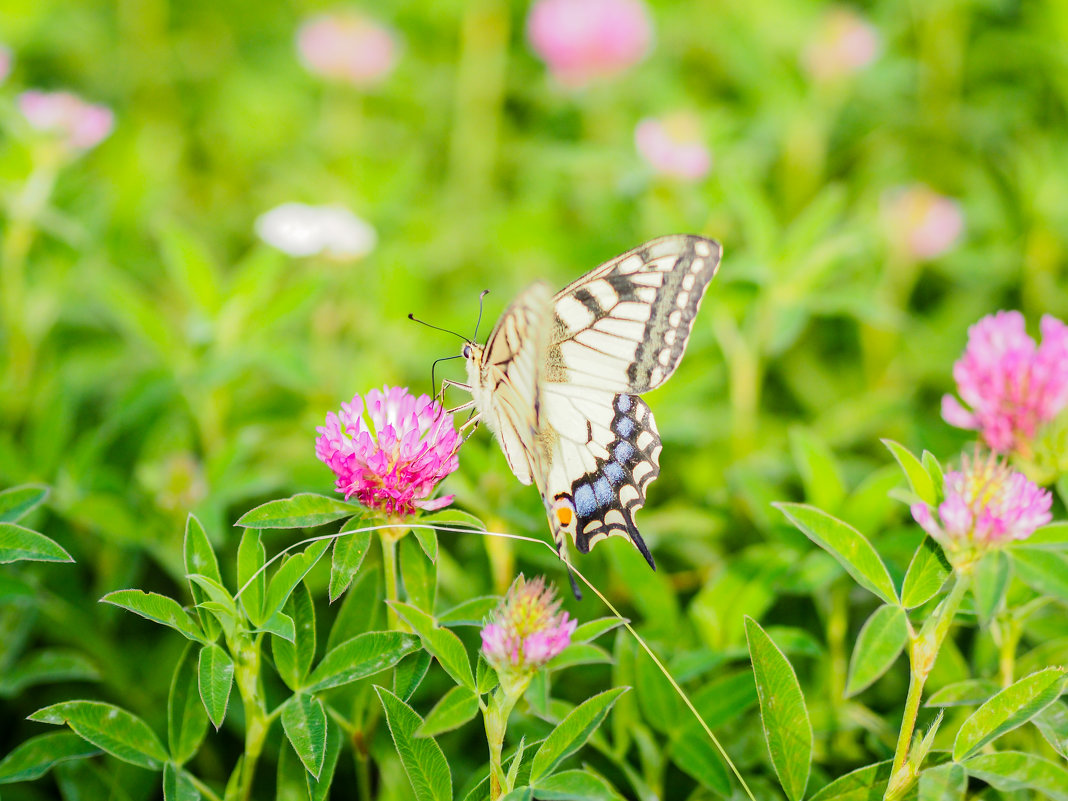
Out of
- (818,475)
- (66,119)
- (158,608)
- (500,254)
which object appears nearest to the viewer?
(158,608)

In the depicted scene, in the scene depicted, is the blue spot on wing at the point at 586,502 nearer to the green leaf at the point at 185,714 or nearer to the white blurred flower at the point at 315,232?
the green leaf at the point at 185,714

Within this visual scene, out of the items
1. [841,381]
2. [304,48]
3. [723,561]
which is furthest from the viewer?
[304,48]

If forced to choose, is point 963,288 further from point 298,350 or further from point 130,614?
point 130,614

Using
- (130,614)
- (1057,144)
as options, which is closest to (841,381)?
(1057,144)

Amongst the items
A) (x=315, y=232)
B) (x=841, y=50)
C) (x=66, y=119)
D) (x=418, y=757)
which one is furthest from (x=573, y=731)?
(x=841, y=50)

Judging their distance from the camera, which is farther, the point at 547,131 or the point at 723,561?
the point at 547,131

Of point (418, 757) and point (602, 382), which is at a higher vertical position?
point (602, 382)

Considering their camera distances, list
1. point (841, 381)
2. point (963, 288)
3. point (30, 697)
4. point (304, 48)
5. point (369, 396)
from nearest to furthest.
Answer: point (369, 396), point (30, 697), point (841, 381), point (963, 288), point (304, 48)

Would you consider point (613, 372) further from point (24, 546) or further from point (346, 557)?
point (24, 546)
